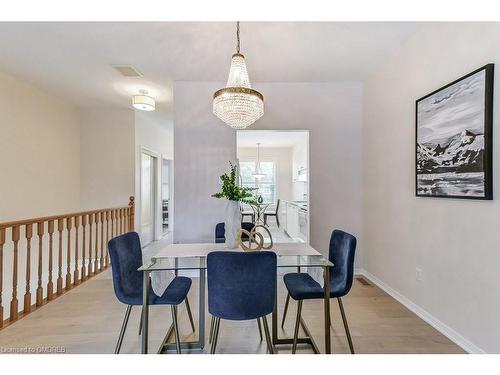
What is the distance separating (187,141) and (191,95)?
64 cm

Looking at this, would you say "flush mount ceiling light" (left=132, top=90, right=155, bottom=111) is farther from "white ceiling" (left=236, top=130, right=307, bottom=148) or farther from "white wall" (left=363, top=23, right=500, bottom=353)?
"white wall" (left=363, top=23, right=500, bottom=353)

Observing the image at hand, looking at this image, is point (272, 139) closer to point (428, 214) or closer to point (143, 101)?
point (143, 101)

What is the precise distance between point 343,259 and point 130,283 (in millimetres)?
1640

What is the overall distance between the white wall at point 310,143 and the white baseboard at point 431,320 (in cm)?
84

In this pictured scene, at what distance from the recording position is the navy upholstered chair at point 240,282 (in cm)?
146

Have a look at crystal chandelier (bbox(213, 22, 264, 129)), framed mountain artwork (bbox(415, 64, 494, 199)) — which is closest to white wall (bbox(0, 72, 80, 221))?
crystal chandelier (bbox(213, 22, 264, 129))

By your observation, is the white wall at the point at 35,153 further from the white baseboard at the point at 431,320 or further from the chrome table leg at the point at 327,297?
the white baseboard at the point at 431,320

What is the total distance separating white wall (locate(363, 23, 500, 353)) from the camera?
5.64ft

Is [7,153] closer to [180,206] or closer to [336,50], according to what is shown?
[180,206]

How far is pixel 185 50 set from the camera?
2.73m

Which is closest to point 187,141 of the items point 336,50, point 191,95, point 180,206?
point 191,95

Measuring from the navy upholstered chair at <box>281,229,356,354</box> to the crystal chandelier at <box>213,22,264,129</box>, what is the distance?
126cm

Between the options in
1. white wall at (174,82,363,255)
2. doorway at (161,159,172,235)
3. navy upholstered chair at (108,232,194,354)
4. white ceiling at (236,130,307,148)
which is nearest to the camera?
navy upholstered chair at (108,232,194,354)

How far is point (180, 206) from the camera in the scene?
3.50 metres
